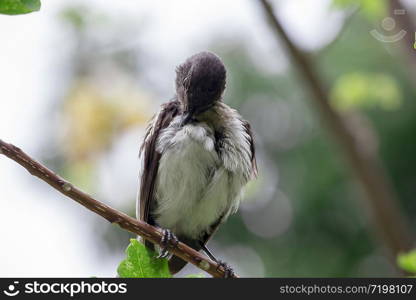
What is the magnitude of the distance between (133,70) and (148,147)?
909cm

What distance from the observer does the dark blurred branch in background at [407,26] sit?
545 cm

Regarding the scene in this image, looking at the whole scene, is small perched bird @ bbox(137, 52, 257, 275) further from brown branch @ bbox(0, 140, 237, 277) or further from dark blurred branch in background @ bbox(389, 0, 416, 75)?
dark blurred branch in background @ bbox(389, 0, 416, 75)

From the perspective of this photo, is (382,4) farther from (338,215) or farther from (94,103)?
(338,215)

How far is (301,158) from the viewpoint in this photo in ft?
52.9

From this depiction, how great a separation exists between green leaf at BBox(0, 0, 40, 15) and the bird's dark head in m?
2.17

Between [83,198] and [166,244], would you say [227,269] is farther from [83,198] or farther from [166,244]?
[83,198]

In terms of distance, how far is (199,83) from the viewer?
459cm

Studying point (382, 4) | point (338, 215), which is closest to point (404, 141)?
point (338, 215)

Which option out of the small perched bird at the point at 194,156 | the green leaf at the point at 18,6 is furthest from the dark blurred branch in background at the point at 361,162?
the green leaf at the point at 18,6

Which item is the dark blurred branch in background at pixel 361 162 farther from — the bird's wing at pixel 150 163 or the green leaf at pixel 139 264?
the green leaf at pixel 139 264

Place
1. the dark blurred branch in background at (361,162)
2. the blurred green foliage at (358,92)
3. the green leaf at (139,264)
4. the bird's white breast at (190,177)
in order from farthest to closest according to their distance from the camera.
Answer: the blurred green foliage at (358,92) → the dark blurred branch in background at (361,162) → the bird's white breast at (190,177) → the green leaf at (139,264)

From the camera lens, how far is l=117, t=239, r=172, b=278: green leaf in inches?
113

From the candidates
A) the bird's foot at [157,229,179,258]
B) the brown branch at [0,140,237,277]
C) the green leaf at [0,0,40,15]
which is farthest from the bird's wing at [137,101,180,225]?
the green leaf at [0,0,40,15]

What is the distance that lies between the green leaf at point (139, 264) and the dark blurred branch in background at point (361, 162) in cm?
346
